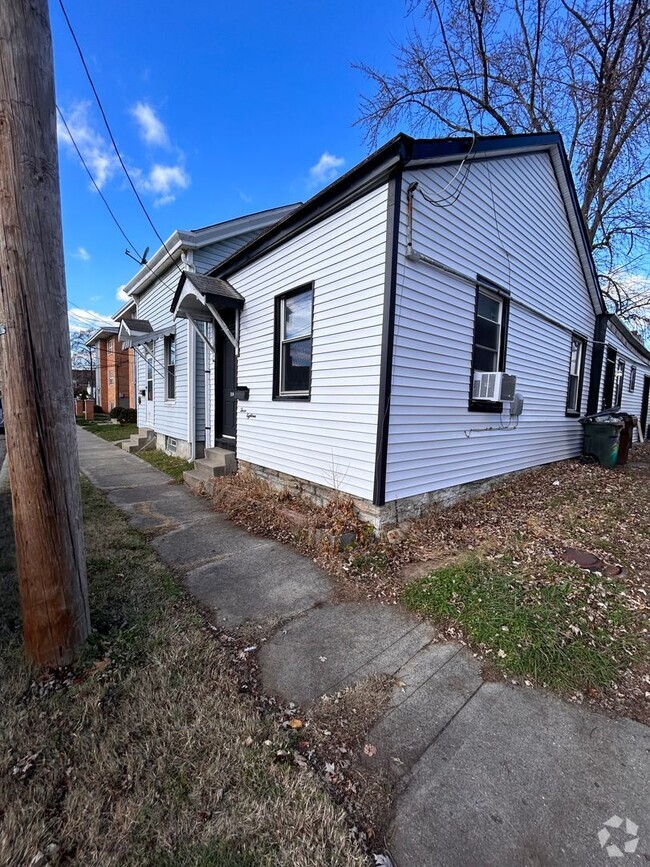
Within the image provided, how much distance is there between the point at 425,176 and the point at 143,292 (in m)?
10.6

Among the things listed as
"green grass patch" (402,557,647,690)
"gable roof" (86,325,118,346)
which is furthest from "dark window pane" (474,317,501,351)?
"gable roof" (86,325,118,346)

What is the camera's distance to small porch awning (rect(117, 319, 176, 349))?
984 cm

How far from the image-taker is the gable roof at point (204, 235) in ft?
27.0

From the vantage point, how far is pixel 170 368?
33.3ft

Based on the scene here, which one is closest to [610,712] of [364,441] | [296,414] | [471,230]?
[364,441]

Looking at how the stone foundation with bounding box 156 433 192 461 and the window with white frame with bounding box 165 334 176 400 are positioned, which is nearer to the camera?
the stone foundation with bounding box 156 433 192 461

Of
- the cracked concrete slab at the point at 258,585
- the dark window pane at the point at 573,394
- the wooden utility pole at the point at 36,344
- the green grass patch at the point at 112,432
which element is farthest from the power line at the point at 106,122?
the dark window pane at the point at 573,394

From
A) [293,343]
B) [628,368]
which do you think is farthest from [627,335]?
[293,343]

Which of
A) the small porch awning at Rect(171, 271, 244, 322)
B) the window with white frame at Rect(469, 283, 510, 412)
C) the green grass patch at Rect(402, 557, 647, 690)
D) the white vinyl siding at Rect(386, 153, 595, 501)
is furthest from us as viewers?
the small porch awning at Rect(171, 271, 244, 322)

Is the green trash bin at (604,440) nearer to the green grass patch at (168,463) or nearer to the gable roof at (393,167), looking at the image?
the gable roof at (393,167)

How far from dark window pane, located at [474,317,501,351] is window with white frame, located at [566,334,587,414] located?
12.9 ft

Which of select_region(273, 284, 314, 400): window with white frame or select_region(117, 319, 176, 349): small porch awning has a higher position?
select_region(117, 319, 176, 349): small porch awning

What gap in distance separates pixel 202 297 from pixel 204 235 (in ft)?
10.3

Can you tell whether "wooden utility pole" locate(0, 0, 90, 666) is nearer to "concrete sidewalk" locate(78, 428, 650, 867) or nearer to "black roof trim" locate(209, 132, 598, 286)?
"concrete sidewalk" locate(78, 428, 650, 867)
